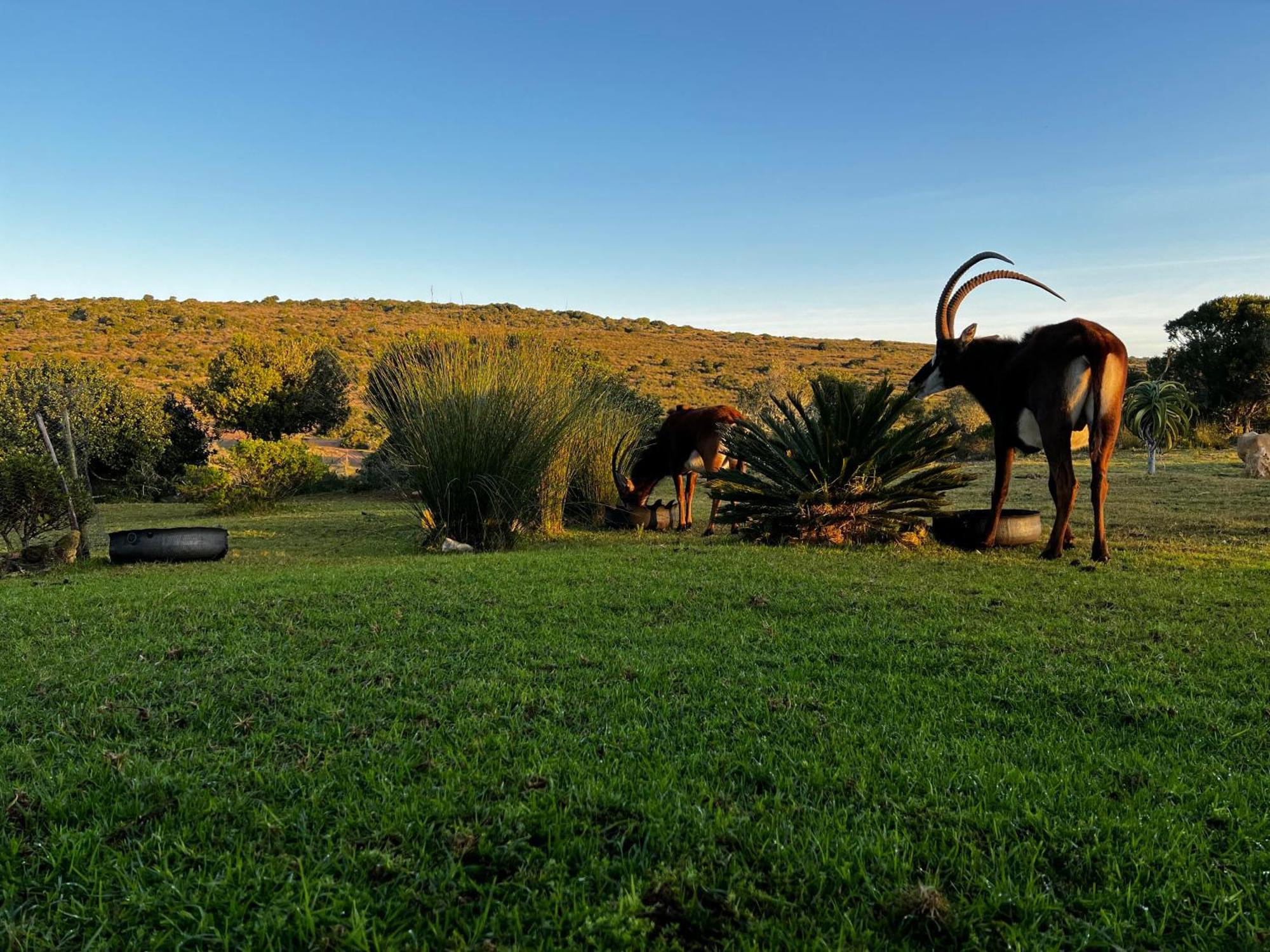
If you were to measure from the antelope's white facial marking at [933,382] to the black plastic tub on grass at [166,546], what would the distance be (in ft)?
24.3

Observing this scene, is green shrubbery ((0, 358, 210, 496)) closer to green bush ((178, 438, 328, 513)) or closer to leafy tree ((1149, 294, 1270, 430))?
green bush ((178, 438, 328, 513))

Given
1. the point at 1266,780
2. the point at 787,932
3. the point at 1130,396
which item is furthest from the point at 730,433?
the point at 1130,396

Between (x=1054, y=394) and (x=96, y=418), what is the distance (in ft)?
68.8

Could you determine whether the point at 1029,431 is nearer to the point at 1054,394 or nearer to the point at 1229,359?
the point at 1054,394

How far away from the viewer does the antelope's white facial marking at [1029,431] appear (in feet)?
21.2

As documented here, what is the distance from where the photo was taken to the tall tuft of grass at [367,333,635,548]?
7785mm

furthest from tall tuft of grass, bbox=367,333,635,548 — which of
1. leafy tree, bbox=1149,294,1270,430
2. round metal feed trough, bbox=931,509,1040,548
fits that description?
leafy tree, bbox=1149,294,1270,430

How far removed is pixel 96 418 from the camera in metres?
18.1

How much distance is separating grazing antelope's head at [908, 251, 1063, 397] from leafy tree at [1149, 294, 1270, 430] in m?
24.8

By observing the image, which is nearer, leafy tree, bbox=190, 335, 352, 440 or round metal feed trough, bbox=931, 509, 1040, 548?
round metal feed trough, bbox=931, 509, 1040, 548

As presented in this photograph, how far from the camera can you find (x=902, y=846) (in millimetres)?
1816

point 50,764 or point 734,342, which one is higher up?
point 734,342

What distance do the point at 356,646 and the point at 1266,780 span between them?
12.0 feet

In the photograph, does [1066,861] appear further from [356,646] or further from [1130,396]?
[1130,396]
